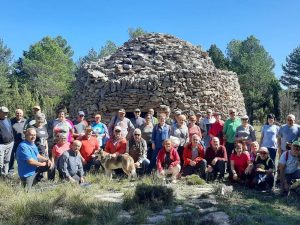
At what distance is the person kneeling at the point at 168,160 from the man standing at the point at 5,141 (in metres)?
2.78

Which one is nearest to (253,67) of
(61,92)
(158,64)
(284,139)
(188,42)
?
(61,92)

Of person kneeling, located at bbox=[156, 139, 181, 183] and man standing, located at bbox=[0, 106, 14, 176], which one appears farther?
A: person kneeling, located at bbox=[156, 139, 181, 183]

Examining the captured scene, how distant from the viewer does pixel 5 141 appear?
673cm

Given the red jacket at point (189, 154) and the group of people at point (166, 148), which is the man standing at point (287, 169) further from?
the red jacket at point (189, 154)

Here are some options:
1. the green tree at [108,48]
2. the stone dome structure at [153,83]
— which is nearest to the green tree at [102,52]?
the green tree at [108,48]

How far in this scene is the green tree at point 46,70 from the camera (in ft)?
106

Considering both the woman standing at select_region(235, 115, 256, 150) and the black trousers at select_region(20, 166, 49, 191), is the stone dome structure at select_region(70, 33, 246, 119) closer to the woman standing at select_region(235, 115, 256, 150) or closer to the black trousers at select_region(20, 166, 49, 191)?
the woman standing at select_region(235, 115, 256, 150)

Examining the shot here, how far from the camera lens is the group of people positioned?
6371 mm

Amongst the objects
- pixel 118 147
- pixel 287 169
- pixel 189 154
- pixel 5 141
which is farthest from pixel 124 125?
pixel 287 169

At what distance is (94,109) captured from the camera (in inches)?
431

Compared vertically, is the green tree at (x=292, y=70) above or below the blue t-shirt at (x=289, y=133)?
above

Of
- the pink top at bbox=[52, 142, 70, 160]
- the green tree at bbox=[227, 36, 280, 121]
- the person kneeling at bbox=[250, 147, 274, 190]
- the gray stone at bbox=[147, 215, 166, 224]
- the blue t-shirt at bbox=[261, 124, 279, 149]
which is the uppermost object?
the green tree at bbox=[227, 36, 280, 121]

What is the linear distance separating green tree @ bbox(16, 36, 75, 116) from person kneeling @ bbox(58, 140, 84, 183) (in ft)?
80.3

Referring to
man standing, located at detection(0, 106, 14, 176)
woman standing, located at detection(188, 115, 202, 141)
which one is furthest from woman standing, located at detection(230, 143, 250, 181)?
man standing, located at detection(0, 106, 14, 176)
